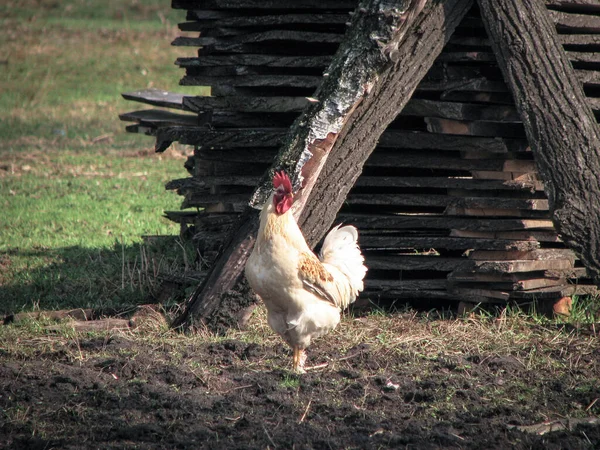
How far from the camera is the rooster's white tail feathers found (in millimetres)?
6191

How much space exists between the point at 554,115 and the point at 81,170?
29.7 feet

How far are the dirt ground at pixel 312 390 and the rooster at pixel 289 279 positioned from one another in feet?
1.00

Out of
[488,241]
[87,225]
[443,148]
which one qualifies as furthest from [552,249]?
[87,225]

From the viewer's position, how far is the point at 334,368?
5.64m

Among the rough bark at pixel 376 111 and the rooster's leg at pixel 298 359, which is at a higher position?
the rough bark at pixel 376 111

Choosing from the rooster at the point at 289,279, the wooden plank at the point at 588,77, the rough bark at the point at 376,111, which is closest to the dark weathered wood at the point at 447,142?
the rough bark at the point at 376,111

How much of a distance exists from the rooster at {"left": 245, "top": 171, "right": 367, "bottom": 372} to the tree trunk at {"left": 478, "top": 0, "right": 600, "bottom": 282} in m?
1.87

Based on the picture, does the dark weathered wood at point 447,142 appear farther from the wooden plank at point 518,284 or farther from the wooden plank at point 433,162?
the wooden plank at point 518,284

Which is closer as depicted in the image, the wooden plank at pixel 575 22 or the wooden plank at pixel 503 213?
the wooden plank at pixel 575 22

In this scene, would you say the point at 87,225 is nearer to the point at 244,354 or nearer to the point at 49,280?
the point at 49,280

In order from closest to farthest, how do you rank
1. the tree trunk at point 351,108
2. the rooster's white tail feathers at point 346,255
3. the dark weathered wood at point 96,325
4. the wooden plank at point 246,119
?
1. the tree trunk at point 351,108
2. the rooster's white tail feathers at point 346,255
3. the dark weathered wood at point 96,325
4. the wooden plank at point 246,119

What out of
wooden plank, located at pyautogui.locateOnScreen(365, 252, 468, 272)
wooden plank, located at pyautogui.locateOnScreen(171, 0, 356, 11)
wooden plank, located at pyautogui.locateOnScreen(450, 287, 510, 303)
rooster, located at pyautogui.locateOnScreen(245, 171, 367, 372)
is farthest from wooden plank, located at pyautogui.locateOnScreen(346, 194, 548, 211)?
wooden plank, located at pyautogui.locateOnScreen(171, 0, 356, 11)

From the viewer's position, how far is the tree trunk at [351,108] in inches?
237

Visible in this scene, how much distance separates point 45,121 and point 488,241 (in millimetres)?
12315
